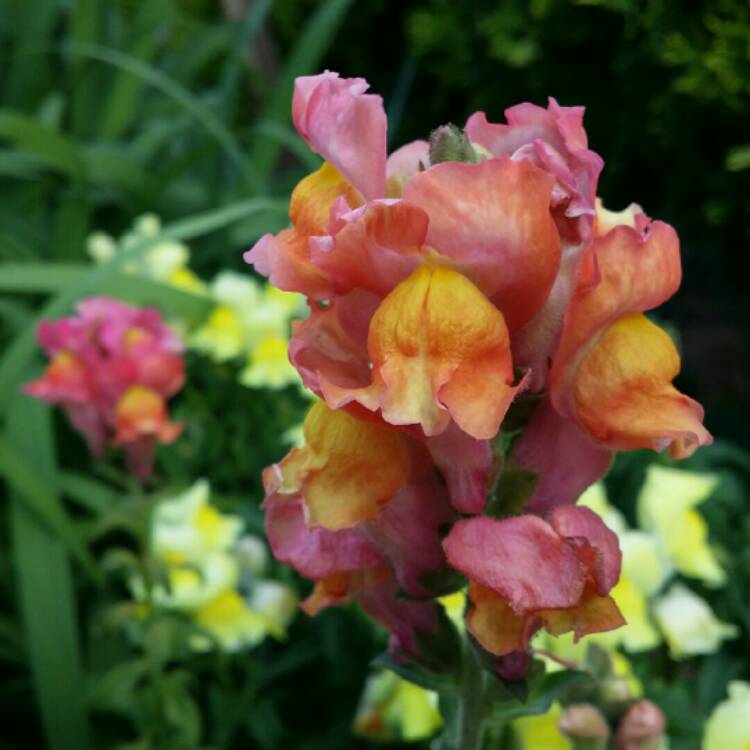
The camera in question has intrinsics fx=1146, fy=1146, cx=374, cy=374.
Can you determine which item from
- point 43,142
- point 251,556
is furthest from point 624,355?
point 43,142

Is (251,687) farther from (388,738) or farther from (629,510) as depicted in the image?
(629,510)

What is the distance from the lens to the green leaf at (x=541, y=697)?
54 centimetres

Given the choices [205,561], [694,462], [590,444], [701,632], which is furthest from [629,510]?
[590,444]

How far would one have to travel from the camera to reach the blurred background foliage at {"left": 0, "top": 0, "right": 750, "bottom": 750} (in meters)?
1.33

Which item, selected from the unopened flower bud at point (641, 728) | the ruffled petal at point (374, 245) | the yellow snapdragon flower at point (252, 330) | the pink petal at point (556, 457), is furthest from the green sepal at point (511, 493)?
the yellow snapdragon flower at point (252, 330)

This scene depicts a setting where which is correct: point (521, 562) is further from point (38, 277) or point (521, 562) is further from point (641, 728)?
point (38, 277)

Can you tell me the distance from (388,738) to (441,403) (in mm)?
724

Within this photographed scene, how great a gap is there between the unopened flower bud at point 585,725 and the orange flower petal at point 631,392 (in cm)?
25

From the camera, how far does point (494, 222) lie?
440mm

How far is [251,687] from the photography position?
125cm

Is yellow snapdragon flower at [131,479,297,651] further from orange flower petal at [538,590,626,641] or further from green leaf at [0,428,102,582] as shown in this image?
orange flower petal at [538,590,626,641]

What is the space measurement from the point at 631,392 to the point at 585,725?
0.28 meters

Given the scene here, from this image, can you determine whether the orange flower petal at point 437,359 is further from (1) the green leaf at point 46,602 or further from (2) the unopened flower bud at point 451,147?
(1) the green leaf at point 46,602

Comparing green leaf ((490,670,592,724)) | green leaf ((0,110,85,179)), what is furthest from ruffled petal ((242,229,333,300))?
green leaf ((0,110,85,179))
